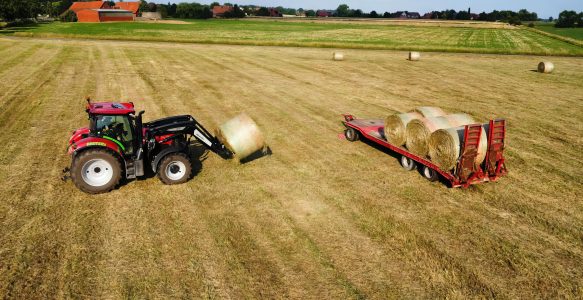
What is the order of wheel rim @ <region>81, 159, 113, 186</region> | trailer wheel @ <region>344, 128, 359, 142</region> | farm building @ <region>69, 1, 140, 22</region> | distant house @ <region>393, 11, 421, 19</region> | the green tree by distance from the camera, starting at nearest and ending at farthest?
wheel rim @ <region>81, 159, 113, 186</region>
trailer wheel @ <region>344, 128, 359, 142</region>
farm building @ <region>69, 1, 140, 22</region>
the green tree
distant house @ <region>393, 11, 421, 19</region>

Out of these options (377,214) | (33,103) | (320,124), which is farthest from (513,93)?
(33,103)

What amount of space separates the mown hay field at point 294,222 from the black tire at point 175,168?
0.22 meters

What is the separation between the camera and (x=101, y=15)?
307ft

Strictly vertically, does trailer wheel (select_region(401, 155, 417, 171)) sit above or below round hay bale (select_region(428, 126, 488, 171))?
below

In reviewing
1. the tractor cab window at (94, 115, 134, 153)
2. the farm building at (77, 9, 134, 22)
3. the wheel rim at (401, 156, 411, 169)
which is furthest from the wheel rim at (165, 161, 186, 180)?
the farm building at (77, 9, 134, 22)

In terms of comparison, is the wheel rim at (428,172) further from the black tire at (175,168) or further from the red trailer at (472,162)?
the black tire at (175,168)

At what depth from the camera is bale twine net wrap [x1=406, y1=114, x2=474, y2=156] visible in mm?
9992

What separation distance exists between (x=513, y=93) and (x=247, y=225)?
19.5 meters

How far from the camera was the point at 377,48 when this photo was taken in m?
45.0

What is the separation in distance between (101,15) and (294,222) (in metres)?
104

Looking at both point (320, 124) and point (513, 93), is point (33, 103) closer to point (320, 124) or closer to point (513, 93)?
point (320, 124)

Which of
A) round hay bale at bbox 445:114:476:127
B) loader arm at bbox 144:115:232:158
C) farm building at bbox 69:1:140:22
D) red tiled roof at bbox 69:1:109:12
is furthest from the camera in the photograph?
red tiled roof at bbox 69:1:109:12

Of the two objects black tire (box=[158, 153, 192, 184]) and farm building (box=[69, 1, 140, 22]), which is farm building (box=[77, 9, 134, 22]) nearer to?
farm building (box=[69, 1, 140, 22])

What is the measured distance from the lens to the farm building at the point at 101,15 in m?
93.4
